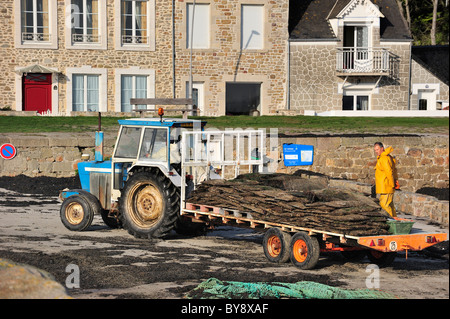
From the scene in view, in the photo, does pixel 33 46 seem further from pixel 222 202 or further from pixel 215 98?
pixel 222 202

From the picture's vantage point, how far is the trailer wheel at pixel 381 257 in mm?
11883

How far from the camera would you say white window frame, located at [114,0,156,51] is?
115 feet

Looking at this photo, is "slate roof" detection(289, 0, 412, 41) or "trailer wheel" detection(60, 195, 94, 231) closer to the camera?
"trailer wheel" detection(60, 195, 94, 231)

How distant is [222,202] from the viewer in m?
12.8

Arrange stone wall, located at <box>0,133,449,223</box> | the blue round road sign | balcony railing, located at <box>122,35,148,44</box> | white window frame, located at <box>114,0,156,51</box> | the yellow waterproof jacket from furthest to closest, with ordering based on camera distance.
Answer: balcony railing, located at <box>122,35,148,44</box> < white window frame, located at <box>114,0,156,51</box> < stone wall, located at <box>0,133,449,223</box> < the blue round road sign < the yellow waterproof jacket

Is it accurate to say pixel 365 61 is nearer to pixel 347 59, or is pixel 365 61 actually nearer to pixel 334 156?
pixel 347 59

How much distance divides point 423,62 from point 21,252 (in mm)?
32652

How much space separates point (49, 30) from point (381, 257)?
25845 millimetres

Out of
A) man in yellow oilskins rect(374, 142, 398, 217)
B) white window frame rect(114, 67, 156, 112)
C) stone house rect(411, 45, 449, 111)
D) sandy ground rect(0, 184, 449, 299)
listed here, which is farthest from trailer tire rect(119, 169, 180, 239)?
stone house rect(411, 45, 449, 111)

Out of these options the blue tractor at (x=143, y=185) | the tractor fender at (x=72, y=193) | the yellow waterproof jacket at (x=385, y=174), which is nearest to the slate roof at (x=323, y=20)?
the tractor fender at (x=72, y=193)

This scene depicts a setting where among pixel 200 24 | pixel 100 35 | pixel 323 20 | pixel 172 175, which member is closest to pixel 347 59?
pixel 323 20

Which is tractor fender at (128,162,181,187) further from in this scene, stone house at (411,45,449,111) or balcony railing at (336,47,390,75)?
stone house at (411,45,449,111)

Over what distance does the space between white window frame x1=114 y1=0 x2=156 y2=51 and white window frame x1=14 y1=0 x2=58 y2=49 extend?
2653 mm

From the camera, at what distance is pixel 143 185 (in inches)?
554
